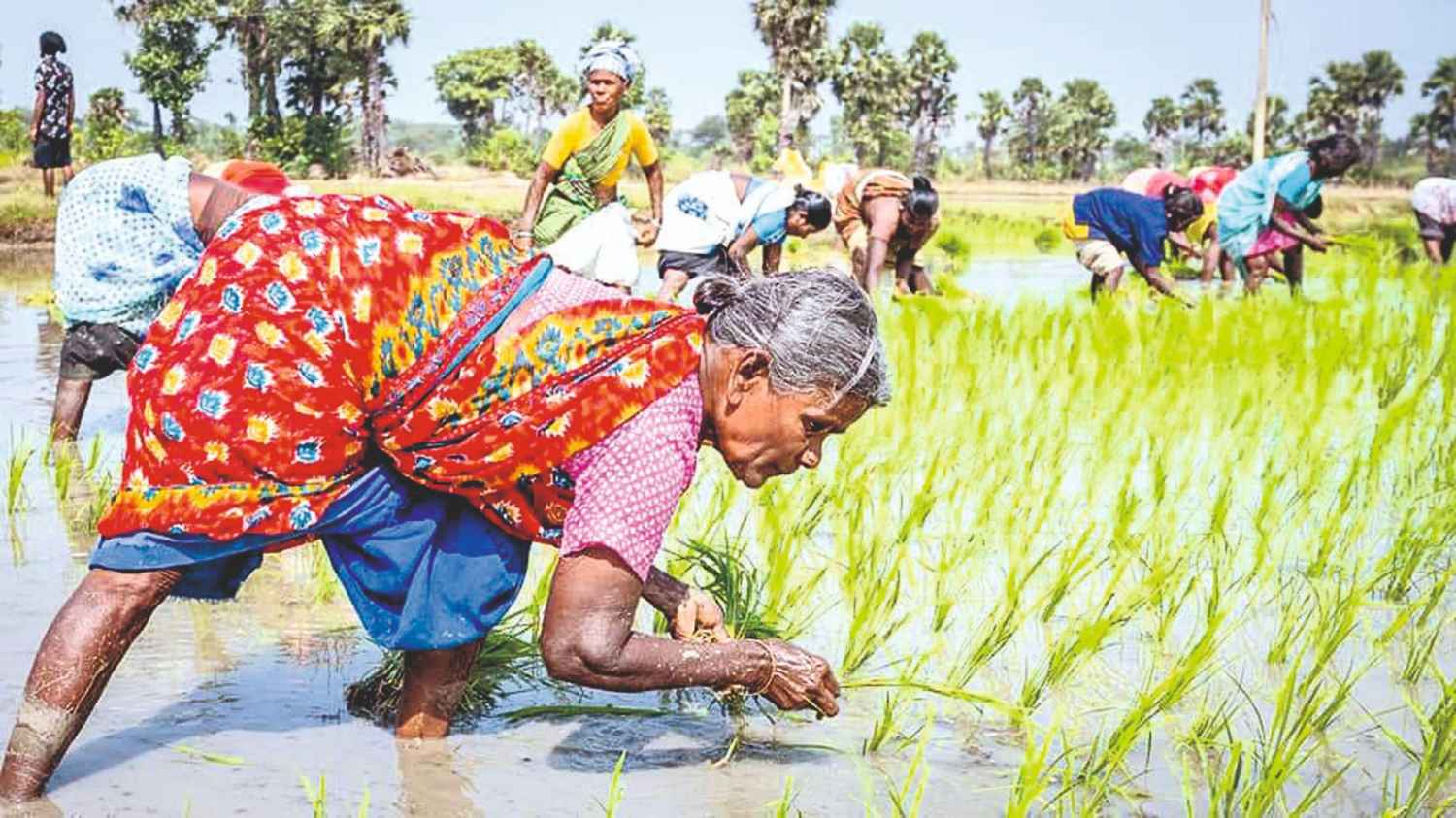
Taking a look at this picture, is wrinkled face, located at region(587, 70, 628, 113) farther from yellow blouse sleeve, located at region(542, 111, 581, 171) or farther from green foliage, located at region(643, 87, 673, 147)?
green foliage, located at region(643, 87, 673, 147)

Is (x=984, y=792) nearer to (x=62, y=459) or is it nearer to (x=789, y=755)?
(x=789, y=755)

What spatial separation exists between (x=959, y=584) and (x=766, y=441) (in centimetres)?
115

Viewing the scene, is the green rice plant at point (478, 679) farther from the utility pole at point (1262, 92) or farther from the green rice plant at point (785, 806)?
the utility pole at point (1262, 92)

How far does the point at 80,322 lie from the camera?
3955 millimetres

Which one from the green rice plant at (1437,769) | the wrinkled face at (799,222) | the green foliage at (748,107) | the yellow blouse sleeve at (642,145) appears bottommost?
the green rice plant at (1437,769)

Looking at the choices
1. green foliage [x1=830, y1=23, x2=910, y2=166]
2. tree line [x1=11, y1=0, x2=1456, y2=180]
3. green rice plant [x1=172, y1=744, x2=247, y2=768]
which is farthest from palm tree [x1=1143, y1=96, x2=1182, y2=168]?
green rice plant [x1=172, y1=744, x2=247, y2=768]

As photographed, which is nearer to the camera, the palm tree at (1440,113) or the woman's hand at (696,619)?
the woman's hand at (696,619)

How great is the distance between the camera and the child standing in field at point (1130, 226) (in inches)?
301

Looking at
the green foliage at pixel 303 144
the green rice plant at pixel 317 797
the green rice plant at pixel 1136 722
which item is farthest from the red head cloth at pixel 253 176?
the green foliage at pixel 303 144

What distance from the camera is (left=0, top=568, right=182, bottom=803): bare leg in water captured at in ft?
6.01

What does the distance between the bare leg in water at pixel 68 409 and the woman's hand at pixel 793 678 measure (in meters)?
2.97

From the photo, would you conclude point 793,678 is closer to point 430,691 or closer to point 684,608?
point 684,608

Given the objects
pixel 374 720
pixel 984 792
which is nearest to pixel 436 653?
pixel 374 720

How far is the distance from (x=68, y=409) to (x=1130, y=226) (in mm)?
5489
